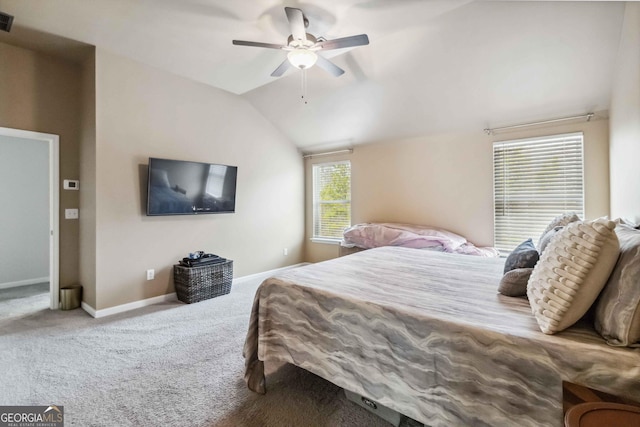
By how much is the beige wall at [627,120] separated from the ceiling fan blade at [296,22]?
2016 millimetres

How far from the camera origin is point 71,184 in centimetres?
327

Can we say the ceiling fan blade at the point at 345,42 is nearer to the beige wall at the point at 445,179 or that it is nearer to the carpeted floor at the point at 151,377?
the beige wall at the point at 445,179

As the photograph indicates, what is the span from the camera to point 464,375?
3.81 feet

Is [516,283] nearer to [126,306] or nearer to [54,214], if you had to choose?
[126,306]

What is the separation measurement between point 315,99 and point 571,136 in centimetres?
317

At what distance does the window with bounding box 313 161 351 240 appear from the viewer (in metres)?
5.13

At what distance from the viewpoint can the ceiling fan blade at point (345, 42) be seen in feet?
7.22

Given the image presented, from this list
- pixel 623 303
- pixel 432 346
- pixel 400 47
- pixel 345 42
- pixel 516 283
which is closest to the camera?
pixel 623 303

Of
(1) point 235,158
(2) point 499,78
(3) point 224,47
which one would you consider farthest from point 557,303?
(1) point 235,158

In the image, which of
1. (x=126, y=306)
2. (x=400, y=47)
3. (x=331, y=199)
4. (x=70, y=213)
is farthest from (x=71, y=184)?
(x=400, y=47)
